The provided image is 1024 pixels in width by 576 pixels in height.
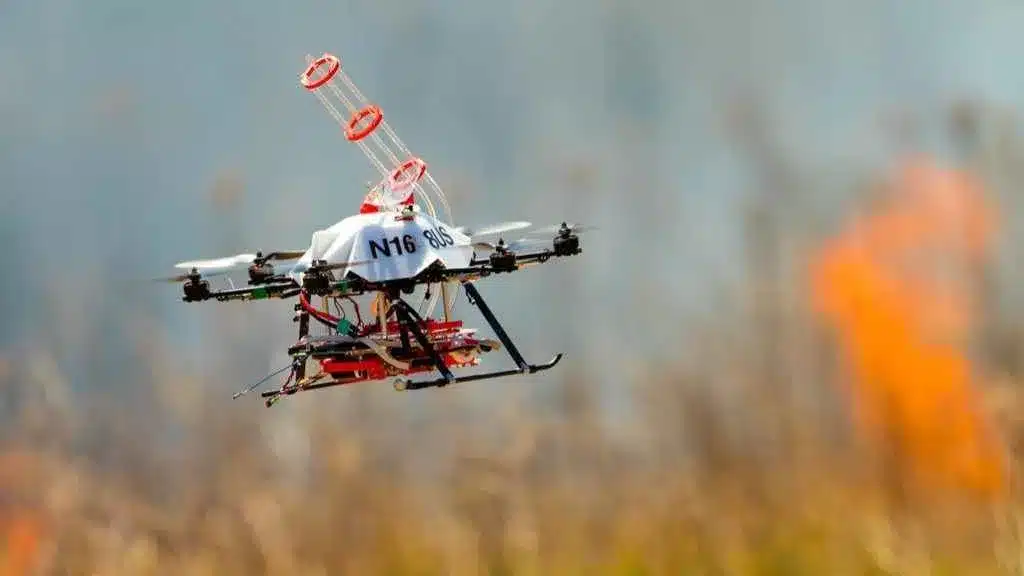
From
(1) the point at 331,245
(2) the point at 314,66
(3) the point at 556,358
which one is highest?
(2) the point at 314,66

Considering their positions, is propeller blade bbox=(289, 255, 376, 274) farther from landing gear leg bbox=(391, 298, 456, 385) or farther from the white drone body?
landing gear leg bbox=(391, 298, 456, 385)

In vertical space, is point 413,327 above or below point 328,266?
below

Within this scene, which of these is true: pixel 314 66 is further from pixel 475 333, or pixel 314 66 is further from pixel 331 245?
pixel 475 333

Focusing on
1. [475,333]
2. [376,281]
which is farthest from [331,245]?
[475,333]

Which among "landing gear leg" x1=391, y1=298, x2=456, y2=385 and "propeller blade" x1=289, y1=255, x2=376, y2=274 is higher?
"propeller blade" x1=289, y1=255, x2=376, y2=274

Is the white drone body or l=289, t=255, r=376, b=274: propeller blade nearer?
l=289, t=255, r=376, b=274: propeller blade

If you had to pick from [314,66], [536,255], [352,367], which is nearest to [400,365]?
[352,367]

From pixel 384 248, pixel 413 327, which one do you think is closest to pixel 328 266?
pixel 384 248

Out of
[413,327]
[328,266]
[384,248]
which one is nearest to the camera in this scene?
[328,266]

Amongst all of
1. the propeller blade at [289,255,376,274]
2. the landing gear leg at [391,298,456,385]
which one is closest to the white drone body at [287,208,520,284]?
the propeller blade at [289,255,376,274]

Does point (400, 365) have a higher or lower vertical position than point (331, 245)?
lower

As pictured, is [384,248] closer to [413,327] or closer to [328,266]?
[328,266]
